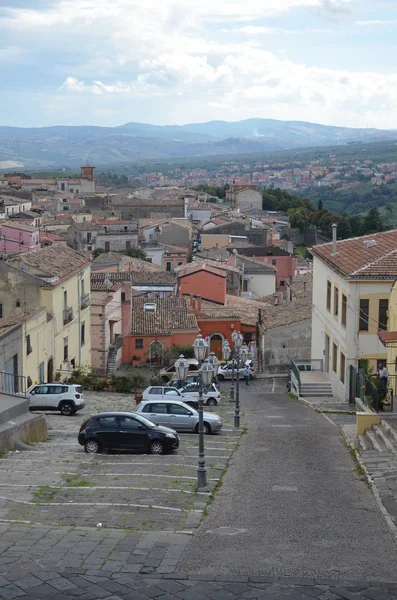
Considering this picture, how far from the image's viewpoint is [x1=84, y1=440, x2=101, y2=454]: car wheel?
23297mm

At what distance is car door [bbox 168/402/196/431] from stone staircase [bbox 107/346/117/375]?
22.1 meters

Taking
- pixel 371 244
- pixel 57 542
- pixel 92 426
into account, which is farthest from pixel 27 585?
pixel 371 244

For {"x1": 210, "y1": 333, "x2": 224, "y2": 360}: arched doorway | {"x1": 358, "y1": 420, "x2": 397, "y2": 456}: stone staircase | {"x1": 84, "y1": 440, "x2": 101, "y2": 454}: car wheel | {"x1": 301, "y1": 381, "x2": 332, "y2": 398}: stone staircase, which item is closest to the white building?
{"x1": 301, "y1": 381, "x2": 332, "y2": 398}: stone staircase

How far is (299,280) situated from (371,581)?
5990 cm

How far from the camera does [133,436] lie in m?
23.3

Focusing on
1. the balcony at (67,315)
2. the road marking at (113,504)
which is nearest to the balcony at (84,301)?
the balcony at (67,315)

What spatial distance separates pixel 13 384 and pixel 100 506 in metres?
17.8

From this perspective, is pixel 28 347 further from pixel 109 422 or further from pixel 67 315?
pixel 109 422

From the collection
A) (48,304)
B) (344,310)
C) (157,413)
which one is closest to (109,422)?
(157,413)

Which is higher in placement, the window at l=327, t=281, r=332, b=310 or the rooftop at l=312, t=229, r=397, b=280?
the rooftop at l=312, t=229, r=397, b=280

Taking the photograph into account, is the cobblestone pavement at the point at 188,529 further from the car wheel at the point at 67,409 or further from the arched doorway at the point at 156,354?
the arched doorway at the point at 156,354

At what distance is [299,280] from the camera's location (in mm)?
71875

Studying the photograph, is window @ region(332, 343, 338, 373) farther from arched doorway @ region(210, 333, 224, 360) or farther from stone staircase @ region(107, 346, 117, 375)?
arched doorway @ region(210, 333, 224, 360)

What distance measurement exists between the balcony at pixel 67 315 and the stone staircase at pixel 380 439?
20129 millimetres
